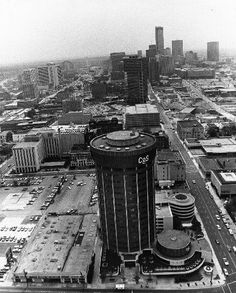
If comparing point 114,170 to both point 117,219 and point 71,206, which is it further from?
point 71,206

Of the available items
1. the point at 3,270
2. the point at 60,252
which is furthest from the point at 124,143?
the point at 3,270

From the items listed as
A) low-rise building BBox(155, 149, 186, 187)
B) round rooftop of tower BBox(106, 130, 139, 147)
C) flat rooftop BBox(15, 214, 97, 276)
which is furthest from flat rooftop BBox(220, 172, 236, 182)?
round rooftop of tower BBox(106, 130, 139, 147)

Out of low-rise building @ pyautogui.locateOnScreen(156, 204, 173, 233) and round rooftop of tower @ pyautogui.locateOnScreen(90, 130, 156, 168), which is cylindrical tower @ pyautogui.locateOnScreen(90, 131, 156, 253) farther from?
low-rise building @ pyautogui.locateOnScreen(156, 204, 173, 233)

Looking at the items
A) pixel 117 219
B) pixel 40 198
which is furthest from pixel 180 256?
pixel 40 198

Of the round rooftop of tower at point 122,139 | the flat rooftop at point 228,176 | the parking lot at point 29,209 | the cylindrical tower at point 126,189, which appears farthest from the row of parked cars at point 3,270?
the flat rooftop at point 228,176

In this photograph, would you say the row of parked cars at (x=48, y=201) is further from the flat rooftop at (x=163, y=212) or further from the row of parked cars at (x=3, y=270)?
the flat rooftop at (x=163, y=212)

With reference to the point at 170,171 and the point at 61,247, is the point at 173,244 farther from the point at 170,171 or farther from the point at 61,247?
the point at 170,171
